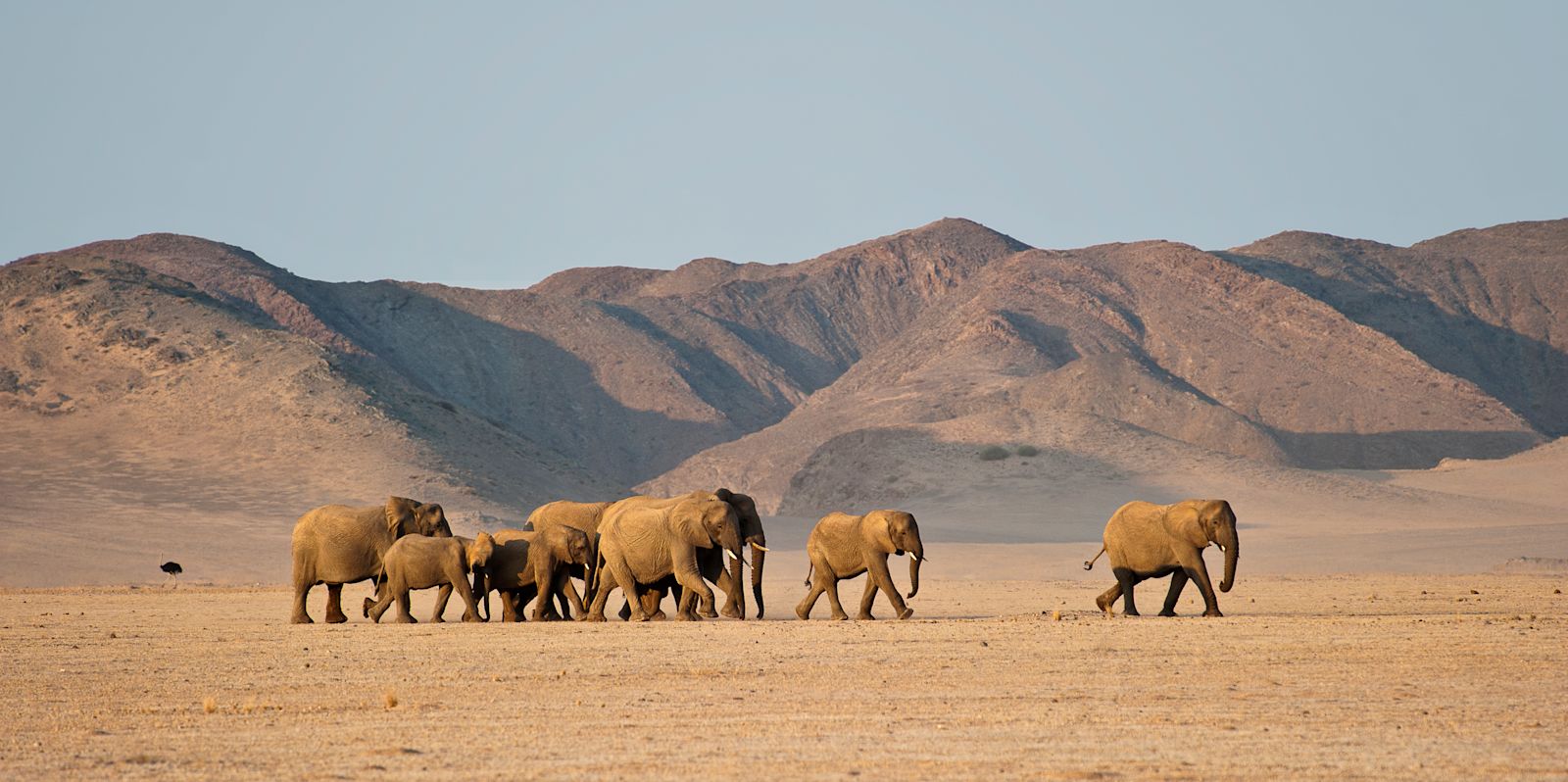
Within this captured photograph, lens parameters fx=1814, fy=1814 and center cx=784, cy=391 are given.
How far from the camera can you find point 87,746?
→ 13.4 meters

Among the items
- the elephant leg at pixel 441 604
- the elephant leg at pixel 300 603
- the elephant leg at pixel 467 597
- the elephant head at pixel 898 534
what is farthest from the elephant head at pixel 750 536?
the elephant leg at pixel 300 603

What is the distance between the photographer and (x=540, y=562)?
2941 cm

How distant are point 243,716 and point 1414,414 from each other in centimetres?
11921

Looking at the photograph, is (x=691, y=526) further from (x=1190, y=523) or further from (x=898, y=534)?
(x=1190, y=523)

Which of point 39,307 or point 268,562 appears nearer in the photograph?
point 268,562

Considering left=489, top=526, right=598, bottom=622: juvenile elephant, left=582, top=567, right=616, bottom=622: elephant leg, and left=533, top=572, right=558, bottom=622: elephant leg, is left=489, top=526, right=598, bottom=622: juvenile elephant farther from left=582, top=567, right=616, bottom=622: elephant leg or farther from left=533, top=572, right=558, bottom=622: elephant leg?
left=582, top=567, right=616, bottom=622: elephant leg

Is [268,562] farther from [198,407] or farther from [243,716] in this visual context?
[243,716]

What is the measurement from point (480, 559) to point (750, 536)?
452 cm

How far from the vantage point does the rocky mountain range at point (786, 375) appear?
7656 cm

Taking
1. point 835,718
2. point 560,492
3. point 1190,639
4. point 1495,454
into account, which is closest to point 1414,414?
point 1495,454

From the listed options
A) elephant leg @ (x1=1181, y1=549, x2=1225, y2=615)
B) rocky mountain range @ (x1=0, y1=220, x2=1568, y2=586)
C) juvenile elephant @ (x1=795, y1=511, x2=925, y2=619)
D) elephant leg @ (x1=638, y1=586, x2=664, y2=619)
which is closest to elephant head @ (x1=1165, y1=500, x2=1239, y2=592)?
elephant leg @ (x1=1181, y1=549, x2=1225, y2=615)

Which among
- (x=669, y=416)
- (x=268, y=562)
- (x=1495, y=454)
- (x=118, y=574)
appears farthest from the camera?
(x=669, y=416)

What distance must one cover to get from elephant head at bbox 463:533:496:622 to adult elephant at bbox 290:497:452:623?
2.68 feet

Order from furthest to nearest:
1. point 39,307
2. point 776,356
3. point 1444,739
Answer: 1. point 776,356
2. point 39,307
3. point 1444,739
